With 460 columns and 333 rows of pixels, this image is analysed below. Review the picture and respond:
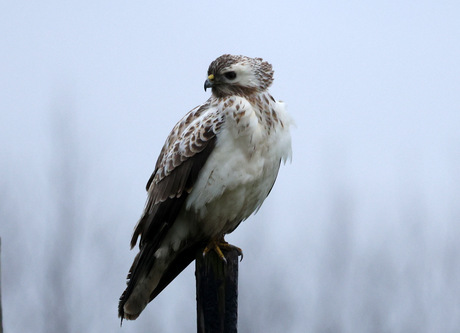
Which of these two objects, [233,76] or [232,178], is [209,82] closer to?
[233,76]

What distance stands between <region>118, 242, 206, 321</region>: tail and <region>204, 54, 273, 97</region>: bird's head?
3.05 feet

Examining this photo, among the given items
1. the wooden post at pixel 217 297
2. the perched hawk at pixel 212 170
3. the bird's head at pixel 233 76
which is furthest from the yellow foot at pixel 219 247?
the bird's head at pixel 233 76

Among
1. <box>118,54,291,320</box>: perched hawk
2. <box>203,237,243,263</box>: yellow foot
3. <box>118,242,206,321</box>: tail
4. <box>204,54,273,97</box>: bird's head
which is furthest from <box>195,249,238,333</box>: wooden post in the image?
<box>204,54,273,97</box>: bird's head

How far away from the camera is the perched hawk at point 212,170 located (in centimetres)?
416

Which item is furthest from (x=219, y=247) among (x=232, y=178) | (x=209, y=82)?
(x=209, y=82)

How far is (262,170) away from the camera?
424 cm

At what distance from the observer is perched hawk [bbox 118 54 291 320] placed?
4.16 meters

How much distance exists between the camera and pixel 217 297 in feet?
12.6

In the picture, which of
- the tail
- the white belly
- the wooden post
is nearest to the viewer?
the wooden post

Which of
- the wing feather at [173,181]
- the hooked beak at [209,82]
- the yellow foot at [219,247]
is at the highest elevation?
the hooked beak at [209,82]

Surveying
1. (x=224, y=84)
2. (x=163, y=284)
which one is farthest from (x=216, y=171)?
(x=163, y=284)

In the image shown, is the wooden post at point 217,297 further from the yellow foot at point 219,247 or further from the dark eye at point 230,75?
the dark eye at point 230,75

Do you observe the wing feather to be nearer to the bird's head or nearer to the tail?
the tail

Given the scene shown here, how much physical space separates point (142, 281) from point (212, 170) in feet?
2.57
